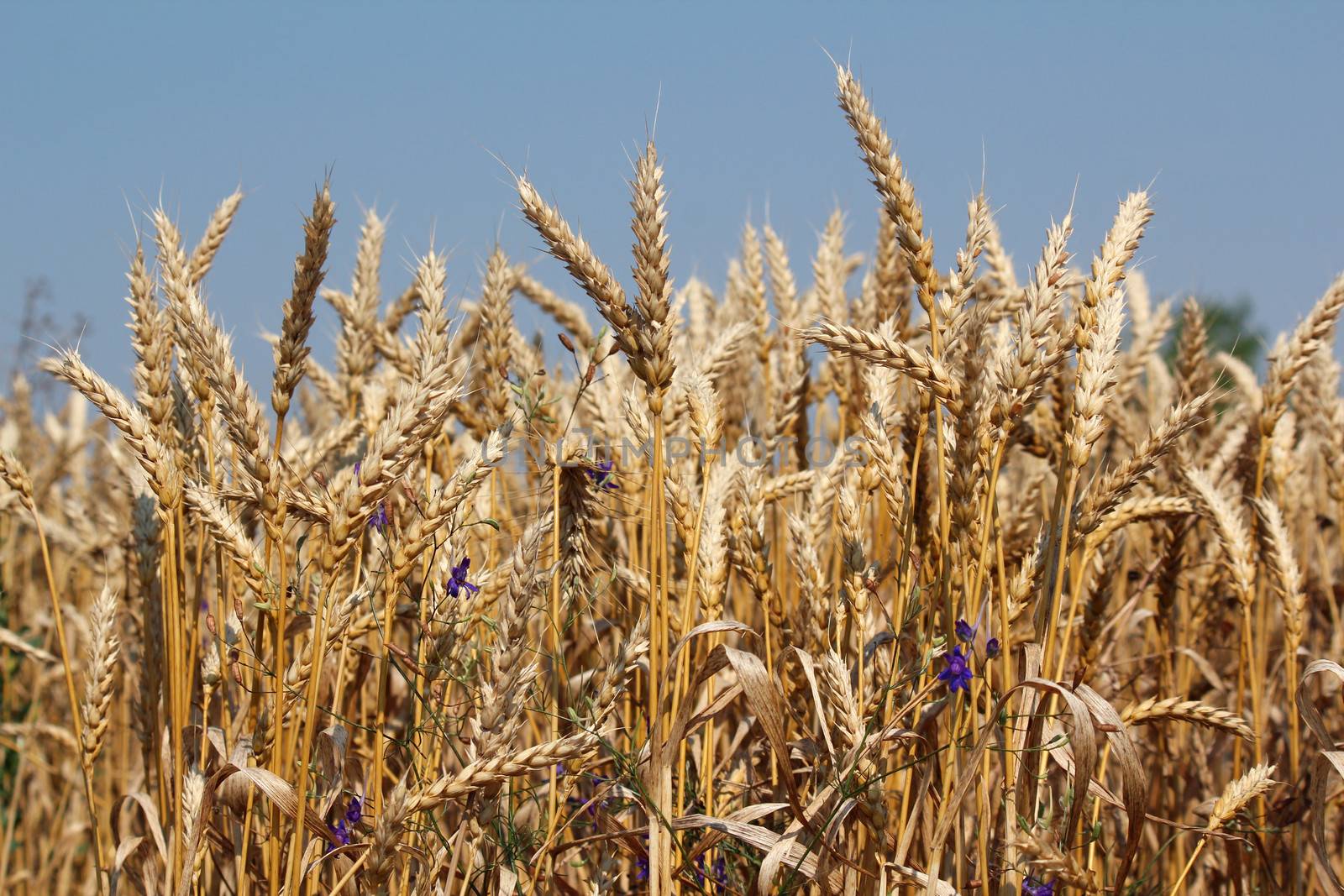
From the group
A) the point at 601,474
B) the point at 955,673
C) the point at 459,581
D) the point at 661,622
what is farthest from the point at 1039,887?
the point at 459,581

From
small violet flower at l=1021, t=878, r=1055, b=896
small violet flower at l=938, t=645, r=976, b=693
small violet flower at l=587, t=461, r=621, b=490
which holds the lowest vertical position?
small violet flower at l=1021, t=878, r=1055, b=896

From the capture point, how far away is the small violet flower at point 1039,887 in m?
2.12

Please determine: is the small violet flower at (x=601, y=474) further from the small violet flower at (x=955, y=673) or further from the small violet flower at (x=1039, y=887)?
the small violet flower at (x=1039, y=887)

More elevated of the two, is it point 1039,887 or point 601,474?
point 601,474

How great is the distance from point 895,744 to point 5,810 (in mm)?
4216

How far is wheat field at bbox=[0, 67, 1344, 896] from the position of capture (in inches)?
69.6

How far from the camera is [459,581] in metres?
1.88

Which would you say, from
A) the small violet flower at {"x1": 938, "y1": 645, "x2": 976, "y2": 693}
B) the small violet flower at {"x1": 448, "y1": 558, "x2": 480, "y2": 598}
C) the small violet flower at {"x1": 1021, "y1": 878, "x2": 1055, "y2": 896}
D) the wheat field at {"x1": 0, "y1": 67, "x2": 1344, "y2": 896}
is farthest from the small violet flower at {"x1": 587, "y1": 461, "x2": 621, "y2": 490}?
the small violet flower at {"x1": 1021, "y1": 878, "x2": 1055, "y2": 896}

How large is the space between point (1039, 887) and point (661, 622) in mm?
1011

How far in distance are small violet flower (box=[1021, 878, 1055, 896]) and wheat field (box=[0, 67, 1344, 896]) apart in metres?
0.01

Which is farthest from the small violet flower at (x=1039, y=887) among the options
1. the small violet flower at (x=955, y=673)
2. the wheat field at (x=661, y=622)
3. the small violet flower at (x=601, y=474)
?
the small violet flower at (x=601, y=474)

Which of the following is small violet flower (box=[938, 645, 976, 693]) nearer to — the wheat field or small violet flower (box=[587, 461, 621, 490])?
the wheat field

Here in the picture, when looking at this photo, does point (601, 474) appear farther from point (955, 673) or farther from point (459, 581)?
point (955, 673)

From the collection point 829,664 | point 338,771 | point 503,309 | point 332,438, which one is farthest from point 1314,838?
point 332,438
